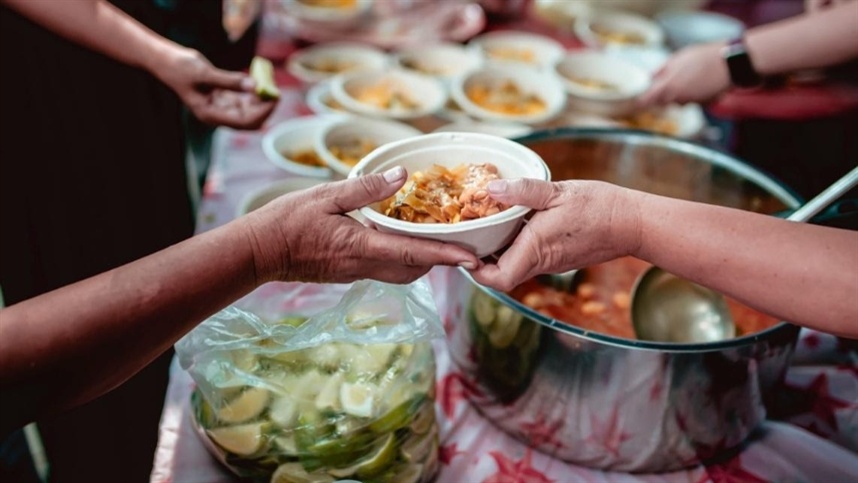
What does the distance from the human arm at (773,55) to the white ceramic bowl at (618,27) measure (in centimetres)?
90

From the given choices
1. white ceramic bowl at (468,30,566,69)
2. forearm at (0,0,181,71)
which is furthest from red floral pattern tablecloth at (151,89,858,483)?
white ceramic bowl at (468,30,566,69)

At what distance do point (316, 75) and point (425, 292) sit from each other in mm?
1679

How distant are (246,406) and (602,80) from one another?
2.21m

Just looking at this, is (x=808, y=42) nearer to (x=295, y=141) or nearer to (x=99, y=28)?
(x=295, y=141)

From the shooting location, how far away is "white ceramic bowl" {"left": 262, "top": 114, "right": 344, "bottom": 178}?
208 cm

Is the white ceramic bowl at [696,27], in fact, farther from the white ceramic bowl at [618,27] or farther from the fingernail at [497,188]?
the fingernail at [497,188]

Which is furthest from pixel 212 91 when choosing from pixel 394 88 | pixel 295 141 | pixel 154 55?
pixel 394 88

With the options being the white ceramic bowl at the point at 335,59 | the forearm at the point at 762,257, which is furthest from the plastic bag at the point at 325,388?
the white ceramic bowl at the point at 335,59

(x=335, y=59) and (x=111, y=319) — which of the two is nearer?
(x=111, y=319)

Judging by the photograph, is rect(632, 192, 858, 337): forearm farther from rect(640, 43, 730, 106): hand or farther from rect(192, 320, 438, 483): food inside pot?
rect(640, 43, 730, 106): hand

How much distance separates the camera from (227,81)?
1.85 meters

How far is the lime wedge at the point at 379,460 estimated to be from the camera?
1162 millimetres

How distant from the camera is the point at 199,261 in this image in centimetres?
104

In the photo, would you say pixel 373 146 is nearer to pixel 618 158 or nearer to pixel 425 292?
pixel 618 158
